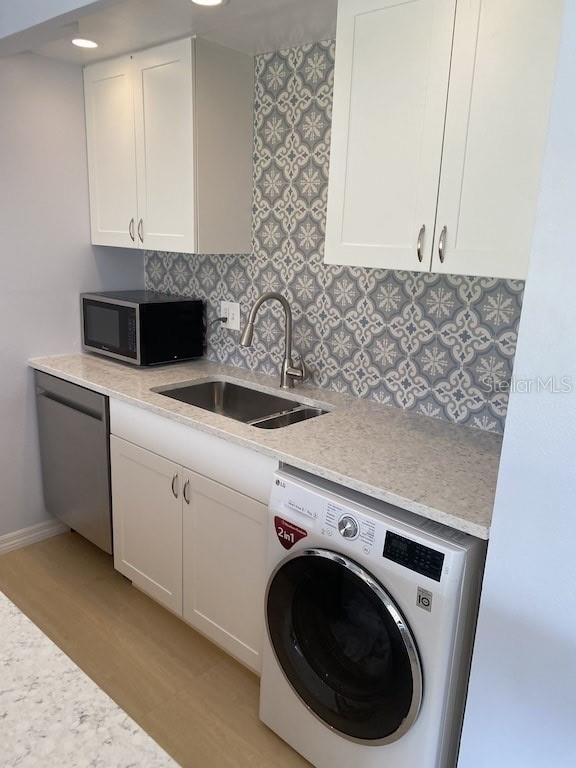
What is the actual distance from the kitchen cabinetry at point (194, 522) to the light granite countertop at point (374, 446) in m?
0.06

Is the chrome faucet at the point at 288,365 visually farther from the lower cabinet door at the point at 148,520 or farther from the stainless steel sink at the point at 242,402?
the lower cabinet door at the point at 148,520

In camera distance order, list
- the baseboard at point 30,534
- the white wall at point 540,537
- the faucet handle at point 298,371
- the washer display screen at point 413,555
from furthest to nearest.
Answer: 1. the baseboard at point 30,534
2. the faucet handle at point 298,371
3. the washer display screen at point 413,555
4. the white wall at point 540,537

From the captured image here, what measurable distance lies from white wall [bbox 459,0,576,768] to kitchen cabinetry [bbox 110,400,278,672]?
76cm

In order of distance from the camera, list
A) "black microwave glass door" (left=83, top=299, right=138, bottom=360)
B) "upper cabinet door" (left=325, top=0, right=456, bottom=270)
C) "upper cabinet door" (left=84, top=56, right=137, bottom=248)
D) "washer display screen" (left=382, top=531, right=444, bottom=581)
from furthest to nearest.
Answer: "black microwave glass door" (left=83, top=299, right=138, bottom=360) → "upper cabinet door" (left=84, top=56, right=137, bottom=248) → "upper cabinet door" (left=325, top=0, right=456, bottom=270) → "washer display screen" (left=382, top=531, right=444, bottom=581)

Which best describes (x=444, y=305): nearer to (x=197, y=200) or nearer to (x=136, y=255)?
(x=197, y=200)

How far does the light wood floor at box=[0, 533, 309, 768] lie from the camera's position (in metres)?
1.83

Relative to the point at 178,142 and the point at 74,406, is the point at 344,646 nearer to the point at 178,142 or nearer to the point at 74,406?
the point at 74,406

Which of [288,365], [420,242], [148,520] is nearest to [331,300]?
[288,365]

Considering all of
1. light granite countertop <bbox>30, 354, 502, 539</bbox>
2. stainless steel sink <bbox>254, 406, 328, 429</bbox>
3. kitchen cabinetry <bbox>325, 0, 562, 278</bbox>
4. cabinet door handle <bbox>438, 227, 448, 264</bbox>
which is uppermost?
kitchen cabinetry <bbox>325, 0, 562, 278</bbox>

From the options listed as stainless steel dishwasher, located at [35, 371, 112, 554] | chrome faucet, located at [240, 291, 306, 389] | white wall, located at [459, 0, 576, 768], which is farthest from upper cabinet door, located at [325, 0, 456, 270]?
stainless steel dishwasher, located at [35, 371, 112, 554]

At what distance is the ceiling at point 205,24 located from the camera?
185 cm

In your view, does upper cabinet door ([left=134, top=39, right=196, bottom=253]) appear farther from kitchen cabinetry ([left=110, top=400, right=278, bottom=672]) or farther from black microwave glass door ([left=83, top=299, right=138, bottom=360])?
kitchen cabinetry ([left=110, top=400, right=278, bottom=672])

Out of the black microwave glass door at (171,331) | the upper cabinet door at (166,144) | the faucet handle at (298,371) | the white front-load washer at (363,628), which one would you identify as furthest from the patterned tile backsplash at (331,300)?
the white front-load washer at (363,628)

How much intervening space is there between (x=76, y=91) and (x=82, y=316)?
1005mm
